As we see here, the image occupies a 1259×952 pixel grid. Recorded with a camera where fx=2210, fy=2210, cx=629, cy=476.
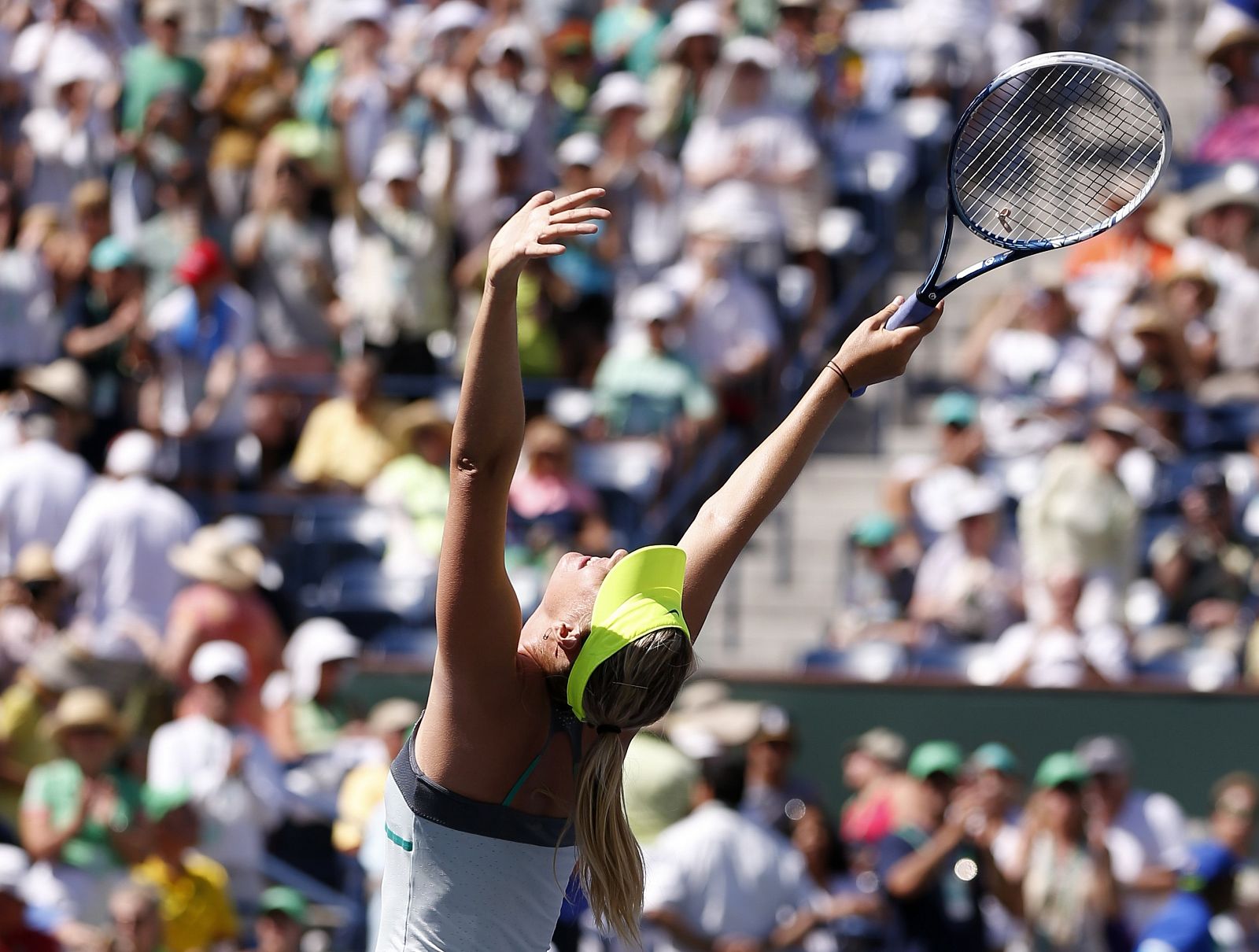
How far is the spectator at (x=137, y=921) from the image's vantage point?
6.48 metres

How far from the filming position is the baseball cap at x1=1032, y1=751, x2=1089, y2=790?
686 centimetres

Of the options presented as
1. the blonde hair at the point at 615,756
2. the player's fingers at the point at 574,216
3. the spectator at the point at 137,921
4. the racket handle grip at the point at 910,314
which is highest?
the player's fingers at the point at 574,216

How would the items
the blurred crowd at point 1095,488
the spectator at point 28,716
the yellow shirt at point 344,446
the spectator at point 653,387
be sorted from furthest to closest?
the yellow shirt at point 344,446
the spectator at point 653,387
the blurred crowd at point 1095,488
the spectator at point 28,716

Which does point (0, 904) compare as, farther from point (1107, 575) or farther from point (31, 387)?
point (1107, 575)

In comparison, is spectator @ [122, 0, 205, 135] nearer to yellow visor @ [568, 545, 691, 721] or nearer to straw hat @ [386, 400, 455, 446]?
straw hat @ [386, 400, 455, 446]

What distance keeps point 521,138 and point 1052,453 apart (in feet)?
11.0

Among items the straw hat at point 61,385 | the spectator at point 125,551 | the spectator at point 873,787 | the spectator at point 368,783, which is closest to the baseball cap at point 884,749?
the spectator at point 873,787

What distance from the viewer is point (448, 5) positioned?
36.5ft

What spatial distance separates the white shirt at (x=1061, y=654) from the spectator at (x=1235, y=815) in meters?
0.75

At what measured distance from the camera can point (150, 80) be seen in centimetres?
1113

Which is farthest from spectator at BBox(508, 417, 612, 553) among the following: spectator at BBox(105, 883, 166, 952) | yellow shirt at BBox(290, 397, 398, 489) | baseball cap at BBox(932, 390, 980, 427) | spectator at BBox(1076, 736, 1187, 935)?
spectator at BBox(105, 883, 166, 952)

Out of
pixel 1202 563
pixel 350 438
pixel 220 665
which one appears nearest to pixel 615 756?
pixel 220 665

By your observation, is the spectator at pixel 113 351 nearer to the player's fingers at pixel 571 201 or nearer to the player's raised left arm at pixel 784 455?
the player's raised left arm at pixel 784 455

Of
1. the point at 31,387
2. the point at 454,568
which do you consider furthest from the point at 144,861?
the point at 454,568
